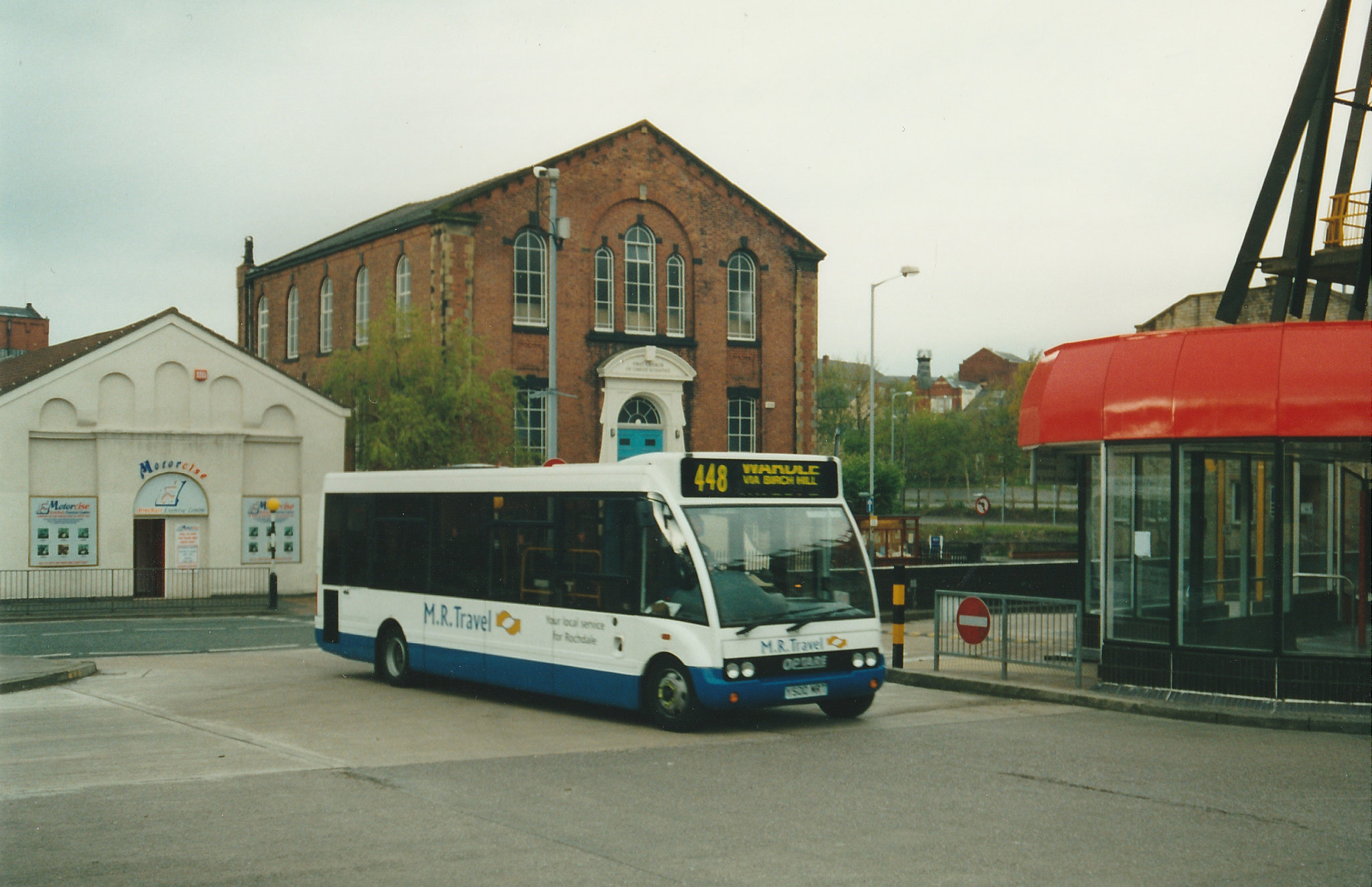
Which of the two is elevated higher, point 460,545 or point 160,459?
point 160,459

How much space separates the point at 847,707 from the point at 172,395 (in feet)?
79.2

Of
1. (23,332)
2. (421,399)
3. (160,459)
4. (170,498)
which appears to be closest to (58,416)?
(160,459)

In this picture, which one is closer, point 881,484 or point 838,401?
point 881,484

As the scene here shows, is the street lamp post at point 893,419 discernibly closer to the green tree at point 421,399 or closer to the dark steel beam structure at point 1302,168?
the green tree at point 421,399

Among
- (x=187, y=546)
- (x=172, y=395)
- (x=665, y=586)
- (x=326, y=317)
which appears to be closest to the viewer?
(x=665, y=586)

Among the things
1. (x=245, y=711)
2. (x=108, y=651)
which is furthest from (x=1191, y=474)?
(x=108, y=651)

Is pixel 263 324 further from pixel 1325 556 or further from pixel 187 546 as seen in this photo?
pixel 1325 556

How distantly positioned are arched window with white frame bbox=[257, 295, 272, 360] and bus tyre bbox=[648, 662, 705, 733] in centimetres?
4182

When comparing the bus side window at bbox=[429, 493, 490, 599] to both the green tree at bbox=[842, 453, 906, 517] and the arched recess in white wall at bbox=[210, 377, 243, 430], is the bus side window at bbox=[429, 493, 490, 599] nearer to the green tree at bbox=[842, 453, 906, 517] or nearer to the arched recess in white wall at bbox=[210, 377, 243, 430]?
the arched recess in white wall at bbox=[210, 377, 243, 430]

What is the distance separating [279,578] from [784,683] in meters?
23.9

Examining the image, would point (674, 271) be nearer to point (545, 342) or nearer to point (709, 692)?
point (545, 342)

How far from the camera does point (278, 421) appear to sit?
1328 inches

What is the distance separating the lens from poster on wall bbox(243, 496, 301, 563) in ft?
107

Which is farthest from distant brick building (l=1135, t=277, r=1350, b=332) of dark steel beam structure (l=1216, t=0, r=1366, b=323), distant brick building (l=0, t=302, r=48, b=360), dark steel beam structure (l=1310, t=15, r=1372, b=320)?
distant brick building (l=0, t=302, r=48, b=360)
